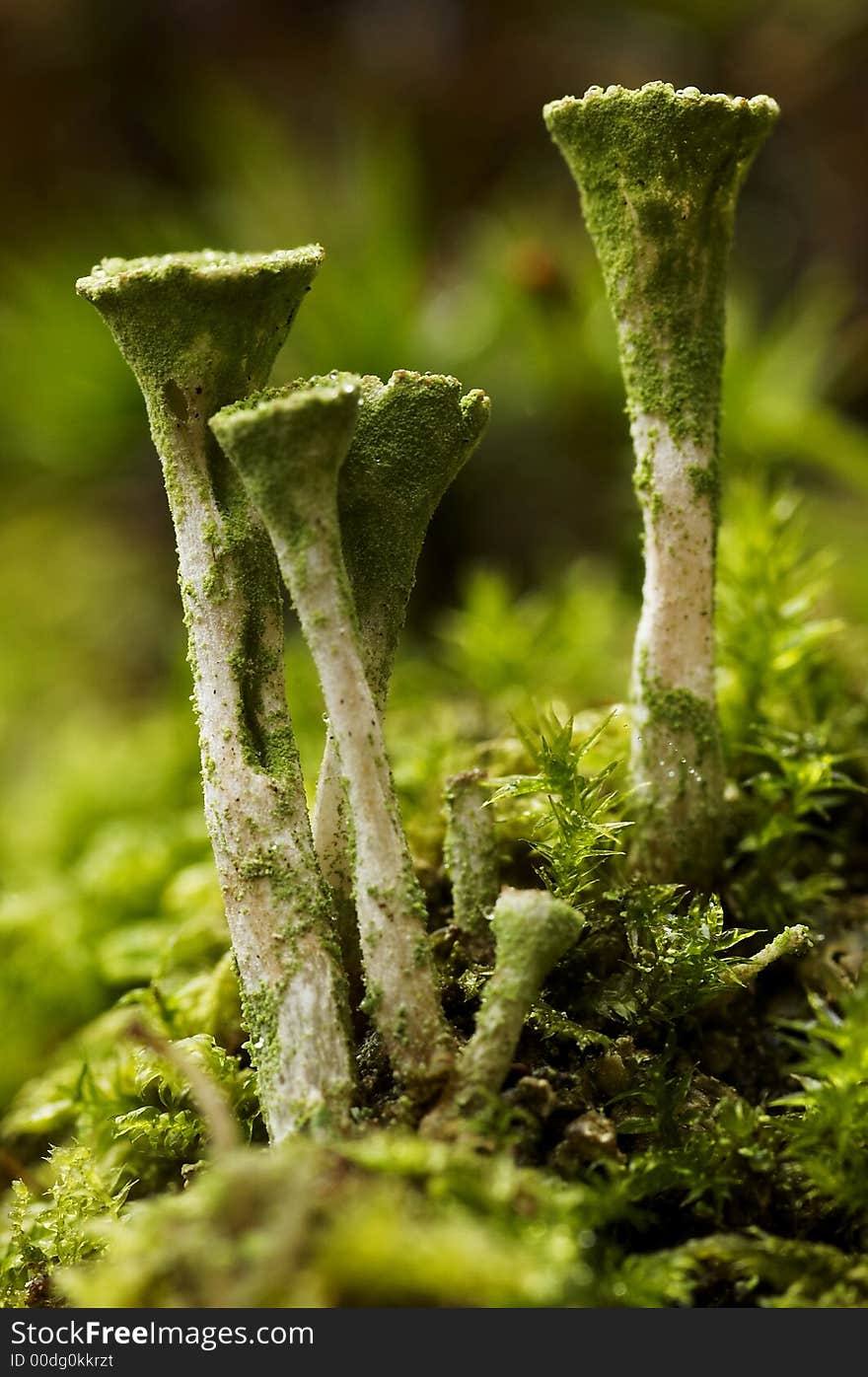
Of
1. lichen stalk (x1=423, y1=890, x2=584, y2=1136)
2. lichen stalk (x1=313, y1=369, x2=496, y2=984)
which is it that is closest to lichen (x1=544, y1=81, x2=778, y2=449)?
lichen stalk (x1=313, y1=369, x2=496, y2=984)

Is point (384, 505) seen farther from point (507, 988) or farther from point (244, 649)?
point (507, 988)

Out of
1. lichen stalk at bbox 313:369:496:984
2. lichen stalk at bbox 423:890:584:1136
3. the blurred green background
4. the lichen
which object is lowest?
lichen stalk at bbox 423:890:584:1136

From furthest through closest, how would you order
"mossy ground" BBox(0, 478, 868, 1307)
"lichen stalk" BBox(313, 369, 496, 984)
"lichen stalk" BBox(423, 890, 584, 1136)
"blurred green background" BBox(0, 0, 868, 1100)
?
"blurred green background" BBox(0, 0, 868, 1100) < "lichen stalk" BBox(313, 369, 496, 984) < "lichen stalk" BBox(423, 890, 584, 1136) < "mossy ground" BBox(0, 478, 868, 1307)

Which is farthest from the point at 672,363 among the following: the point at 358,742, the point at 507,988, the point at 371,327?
the point at 371,327

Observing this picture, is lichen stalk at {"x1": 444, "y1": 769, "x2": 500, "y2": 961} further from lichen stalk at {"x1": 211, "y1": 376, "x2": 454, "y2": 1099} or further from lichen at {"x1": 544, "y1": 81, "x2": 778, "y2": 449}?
lichen at {"x1": 544, "y1": 81, "x2": 778, "y2": 449}

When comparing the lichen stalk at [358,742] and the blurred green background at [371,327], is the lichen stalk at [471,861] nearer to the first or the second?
the lichen stalk at [358,742]

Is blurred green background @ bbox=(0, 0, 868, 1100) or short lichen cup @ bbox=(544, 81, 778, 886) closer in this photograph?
short lichen cup @ bbox=(544, 81, 778, 886)
